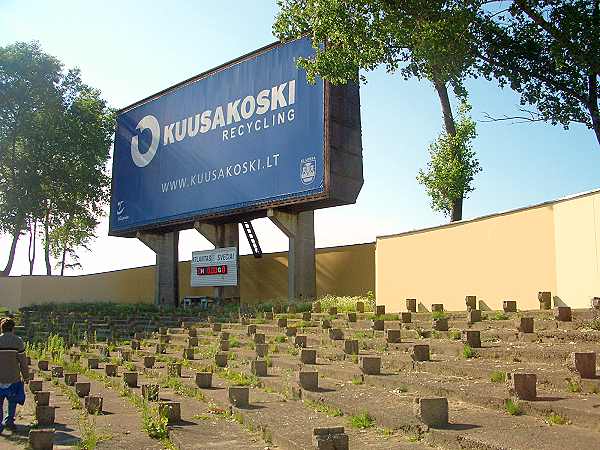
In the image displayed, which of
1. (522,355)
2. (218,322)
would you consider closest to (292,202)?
(218,322)

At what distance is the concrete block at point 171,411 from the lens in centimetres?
800

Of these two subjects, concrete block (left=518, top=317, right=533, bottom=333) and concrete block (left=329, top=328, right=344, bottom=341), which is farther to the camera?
concrete block (left=329, top=328, right=344, bottom=341)

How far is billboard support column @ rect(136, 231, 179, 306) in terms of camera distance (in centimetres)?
3103

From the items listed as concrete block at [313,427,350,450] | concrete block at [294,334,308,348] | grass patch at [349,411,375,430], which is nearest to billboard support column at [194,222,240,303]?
concrete block at [294,334,308,348]

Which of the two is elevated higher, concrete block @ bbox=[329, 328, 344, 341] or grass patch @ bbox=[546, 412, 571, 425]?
concrete block @ bbox=[329, 328, 344, 341]

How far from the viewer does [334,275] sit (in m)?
25.0

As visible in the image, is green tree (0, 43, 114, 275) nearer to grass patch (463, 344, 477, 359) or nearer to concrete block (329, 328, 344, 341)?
concrete block (329, 328, 344, 341)

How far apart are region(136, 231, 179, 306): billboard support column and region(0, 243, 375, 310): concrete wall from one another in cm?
111

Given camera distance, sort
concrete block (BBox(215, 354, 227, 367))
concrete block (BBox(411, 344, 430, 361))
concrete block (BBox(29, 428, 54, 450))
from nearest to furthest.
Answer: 1. concrete block (BBox(29, 428, 54, 450))
2. concrete block (BBox(411, 344, 430, 361))
3. concrete block (BBox(215, 354, 227, 367))

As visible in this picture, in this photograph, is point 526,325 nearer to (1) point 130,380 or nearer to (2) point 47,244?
(1) point 130,380

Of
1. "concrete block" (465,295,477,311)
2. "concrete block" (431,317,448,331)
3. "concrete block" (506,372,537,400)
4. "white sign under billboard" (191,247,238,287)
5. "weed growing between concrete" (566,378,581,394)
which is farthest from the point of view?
"white sign under billboard" (191,247,238,287)

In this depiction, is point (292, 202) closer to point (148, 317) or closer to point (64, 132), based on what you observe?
point (148, 317)

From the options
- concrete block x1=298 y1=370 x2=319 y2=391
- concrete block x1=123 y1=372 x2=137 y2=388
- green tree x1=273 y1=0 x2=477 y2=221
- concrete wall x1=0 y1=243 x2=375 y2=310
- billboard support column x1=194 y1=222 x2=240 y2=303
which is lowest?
concrete block x1=123 y1=372 x2=137 y2=388

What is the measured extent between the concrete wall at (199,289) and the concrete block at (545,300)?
11.2 m
